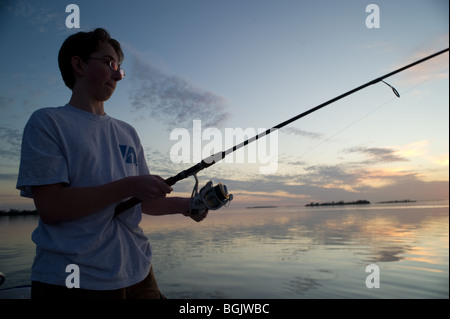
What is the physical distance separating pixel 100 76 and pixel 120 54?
438mm

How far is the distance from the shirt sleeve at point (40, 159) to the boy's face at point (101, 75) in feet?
1.42

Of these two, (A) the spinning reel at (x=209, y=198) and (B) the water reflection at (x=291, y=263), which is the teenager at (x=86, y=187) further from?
(B) the water reflection at (x=291, y=263)

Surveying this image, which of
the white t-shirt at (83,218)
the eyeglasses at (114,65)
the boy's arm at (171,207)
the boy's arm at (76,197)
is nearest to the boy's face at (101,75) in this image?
the eyeglasses at (114,65)

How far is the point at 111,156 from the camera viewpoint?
1750 mm

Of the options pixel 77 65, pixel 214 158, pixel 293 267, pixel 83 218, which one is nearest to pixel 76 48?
pixel 77 65

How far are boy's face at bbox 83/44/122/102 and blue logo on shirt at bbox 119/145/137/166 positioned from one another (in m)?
0.33

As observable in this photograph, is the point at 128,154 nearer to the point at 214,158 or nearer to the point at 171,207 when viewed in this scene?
the point at 171,207

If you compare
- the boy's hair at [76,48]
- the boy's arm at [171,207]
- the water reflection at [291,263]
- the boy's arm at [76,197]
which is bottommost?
the water reflection at [291,263]

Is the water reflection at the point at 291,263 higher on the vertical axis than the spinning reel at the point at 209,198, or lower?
lower

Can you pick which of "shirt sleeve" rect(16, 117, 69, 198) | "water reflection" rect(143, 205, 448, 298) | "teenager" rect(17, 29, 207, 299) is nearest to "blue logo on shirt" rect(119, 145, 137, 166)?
"teenager" rect(17, 29, 207, 299)

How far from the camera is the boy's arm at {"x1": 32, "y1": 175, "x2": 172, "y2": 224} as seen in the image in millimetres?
1424

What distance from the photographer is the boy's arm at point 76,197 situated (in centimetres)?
142

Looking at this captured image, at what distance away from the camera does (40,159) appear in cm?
141
